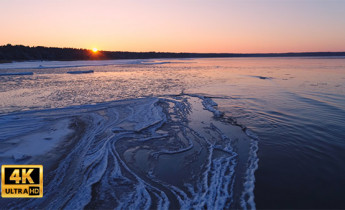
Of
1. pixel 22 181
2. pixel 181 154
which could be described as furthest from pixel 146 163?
pixel 22 181

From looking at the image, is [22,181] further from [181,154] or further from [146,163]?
[181,154]

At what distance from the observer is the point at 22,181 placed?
14.1 feet

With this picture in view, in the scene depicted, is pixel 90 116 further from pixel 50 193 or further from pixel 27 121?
pixel 50 193

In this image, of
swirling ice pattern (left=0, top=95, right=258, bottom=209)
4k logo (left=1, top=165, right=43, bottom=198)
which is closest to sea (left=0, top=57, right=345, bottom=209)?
swirling ice pattern (left=0, top=95, right=258, bottom=209)

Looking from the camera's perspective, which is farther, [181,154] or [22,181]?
[181,154]

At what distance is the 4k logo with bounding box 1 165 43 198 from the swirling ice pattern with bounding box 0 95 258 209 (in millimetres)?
153

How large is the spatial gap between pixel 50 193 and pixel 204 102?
8.83 metres

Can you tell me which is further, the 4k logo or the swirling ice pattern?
the 4k logo

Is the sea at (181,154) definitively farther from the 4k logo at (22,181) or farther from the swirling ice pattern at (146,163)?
the 4k logo at (22,181)

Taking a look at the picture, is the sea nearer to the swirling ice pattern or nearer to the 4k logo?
the swirling ice pattern

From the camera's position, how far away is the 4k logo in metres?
3.95

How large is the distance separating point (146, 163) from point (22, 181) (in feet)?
8.93

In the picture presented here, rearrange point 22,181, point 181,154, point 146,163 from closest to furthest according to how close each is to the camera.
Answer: point 22,181 → point 146,163 → point 181,154

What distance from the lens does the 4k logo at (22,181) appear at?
3.95 meters
